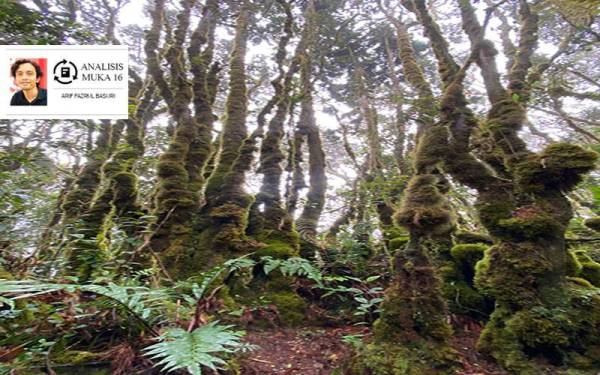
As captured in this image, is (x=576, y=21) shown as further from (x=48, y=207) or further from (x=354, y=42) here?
(x=48, y=207)

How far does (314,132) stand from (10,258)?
7.01m

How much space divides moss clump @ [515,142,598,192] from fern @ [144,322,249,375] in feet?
10.7

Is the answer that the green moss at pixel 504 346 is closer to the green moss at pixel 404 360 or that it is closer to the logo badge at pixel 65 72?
the green moss at pixel 404 360

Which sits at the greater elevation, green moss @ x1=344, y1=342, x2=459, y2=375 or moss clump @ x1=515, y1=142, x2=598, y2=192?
moss clump @ x1=515, y1=142, x2=598, y2=192

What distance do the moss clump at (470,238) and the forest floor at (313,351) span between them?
1501 millimetres

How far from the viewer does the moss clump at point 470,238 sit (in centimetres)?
522

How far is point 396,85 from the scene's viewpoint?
9.21 metres

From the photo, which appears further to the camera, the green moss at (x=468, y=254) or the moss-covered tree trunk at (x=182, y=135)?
the moss-covered tree trunk at (x=182, y=135)

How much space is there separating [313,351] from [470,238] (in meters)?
3.19

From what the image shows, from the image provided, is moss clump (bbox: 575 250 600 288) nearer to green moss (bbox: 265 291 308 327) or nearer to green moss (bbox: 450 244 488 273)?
green moss (bbox: 450 244 488 273)

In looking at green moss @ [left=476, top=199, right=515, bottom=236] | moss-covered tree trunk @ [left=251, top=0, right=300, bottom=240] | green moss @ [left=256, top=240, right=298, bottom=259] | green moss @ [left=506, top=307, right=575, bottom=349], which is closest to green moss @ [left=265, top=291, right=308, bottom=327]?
green moss @ [left=256, top=240, right=298, bottom=259]

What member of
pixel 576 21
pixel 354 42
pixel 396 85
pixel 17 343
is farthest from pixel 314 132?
pixel 17 343

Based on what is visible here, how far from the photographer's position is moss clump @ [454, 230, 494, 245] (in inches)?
206
